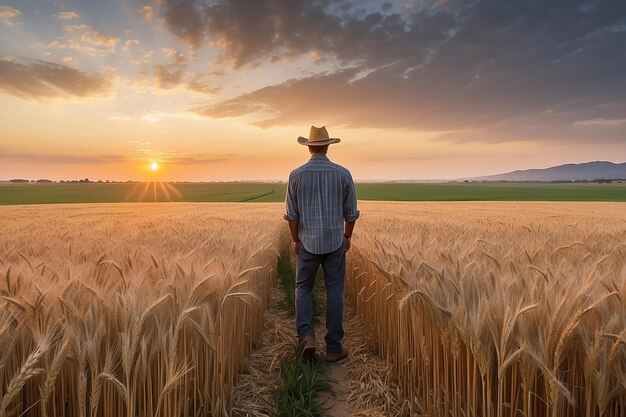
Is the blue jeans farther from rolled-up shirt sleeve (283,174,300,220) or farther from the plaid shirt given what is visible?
rolled-up shirt sleeve (283,174,300,220)

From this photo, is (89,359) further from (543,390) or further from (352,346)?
(352,346)

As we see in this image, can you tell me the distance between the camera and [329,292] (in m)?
4.00

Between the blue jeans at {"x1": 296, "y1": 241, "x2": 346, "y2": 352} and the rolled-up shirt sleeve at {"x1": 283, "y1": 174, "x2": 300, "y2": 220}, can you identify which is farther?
the rolled-up shirt sleeve at {"x1": 283, "y1": 174, "x2": 300, "y2": 220}

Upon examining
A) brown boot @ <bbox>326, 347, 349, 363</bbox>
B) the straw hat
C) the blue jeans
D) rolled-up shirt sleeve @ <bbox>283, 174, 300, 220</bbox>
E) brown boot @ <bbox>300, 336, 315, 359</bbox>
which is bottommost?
brown boot @ <bbox>326, 347, 349, 363</bbox>

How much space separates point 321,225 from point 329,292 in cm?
74

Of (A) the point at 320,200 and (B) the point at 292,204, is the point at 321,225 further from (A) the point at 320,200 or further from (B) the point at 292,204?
(B) the point at 292,204

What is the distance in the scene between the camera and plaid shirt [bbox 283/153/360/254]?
3.85 meters

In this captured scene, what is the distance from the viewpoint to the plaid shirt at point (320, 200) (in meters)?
3.85

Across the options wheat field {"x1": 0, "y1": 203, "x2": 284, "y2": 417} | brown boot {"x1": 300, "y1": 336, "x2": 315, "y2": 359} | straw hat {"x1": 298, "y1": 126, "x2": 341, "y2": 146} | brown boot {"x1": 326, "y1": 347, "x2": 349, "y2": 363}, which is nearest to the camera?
wheat field {"x1": 0, "y1": 203, "x2": 284, "y2": 417}

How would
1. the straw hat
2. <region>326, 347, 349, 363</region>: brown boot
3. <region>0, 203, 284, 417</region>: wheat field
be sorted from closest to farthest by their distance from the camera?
1. <region>0, 203, 284, 417</region>: wheat field
2. <region>326, 347, 349, 363</region>: brown boot
3. the straw hat

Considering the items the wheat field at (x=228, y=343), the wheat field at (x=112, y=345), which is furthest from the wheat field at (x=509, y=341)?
the wheat field at (x=112, y=345)

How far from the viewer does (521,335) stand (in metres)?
1.80

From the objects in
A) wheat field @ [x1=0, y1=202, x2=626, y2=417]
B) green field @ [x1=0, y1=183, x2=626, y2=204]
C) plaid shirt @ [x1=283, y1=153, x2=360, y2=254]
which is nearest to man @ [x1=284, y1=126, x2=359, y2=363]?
plaid shirt @ [x1=283, y1=153, x2=360, y2=254]

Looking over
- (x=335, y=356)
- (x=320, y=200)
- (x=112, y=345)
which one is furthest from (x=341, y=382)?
(x=112, y=345)
